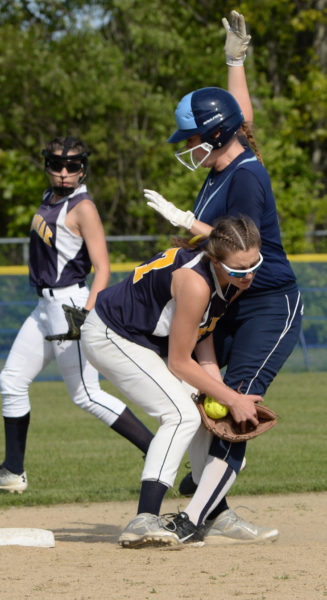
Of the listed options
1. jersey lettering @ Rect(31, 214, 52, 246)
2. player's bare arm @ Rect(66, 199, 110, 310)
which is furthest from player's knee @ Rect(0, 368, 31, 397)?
jersey lettering @ Rect(31, 214, 52, 246)

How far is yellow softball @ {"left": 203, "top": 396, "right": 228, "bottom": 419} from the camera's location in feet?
16.0

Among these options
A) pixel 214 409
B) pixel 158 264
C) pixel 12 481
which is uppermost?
pixel 158 264

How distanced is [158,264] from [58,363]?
1.90m

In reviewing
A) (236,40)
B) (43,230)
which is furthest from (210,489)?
(236,40)

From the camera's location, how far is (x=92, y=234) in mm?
6465

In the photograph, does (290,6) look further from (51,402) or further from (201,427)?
(201,427)

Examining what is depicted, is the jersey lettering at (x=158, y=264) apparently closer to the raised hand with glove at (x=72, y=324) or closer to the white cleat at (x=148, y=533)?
the white cleat at (x=148, y=533)

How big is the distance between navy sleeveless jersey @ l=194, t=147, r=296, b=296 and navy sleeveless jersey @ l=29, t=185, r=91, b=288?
1598mm

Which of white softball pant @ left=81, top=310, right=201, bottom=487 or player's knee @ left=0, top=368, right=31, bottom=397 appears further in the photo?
player's knee @ left=0, top=368, right=31, bottom=397

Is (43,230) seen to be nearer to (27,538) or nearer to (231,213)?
(231,213)

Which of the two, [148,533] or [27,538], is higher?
[148,533]

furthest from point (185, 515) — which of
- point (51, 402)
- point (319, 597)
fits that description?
point (51, 402)

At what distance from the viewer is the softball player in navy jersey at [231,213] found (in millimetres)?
4887

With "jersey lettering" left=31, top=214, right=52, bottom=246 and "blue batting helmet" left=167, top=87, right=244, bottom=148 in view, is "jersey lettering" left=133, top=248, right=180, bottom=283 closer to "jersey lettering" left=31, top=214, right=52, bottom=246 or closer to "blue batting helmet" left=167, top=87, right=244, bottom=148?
"blue batting helmet" left=167, top=87, right=244, bottom=148
